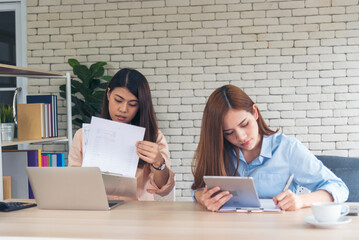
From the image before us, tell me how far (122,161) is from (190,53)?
214 cm

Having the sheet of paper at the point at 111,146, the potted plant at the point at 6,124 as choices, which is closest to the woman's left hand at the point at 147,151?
the sheet of paper at the point at 111,146

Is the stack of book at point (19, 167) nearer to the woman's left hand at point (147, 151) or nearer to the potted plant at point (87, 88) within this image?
the potted plant at point (87, 88)

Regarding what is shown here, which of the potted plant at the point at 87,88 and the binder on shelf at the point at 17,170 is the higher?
the potted plant at the point at 87,88

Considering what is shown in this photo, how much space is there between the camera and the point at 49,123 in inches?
136

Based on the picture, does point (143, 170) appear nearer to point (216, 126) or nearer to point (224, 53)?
point (216, 126)

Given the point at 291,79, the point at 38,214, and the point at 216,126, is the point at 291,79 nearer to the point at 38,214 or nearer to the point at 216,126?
the point at 216,126

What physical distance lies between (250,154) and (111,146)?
0.67 metres

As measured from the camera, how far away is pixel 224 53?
3.86 m

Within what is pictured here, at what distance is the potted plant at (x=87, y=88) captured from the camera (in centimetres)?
384

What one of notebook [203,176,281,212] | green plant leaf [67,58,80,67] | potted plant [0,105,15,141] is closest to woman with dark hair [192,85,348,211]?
notebook [203,176,281,212]

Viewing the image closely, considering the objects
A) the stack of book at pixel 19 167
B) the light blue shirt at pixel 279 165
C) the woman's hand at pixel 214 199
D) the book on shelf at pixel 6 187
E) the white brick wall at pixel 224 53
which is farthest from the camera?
the white brick wall at pixel 224 53

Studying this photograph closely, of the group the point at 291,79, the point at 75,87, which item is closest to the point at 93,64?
the point at 75,87

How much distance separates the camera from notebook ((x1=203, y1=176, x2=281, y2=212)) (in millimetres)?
1647

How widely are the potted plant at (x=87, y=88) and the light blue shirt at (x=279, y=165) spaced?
6.57 ft
